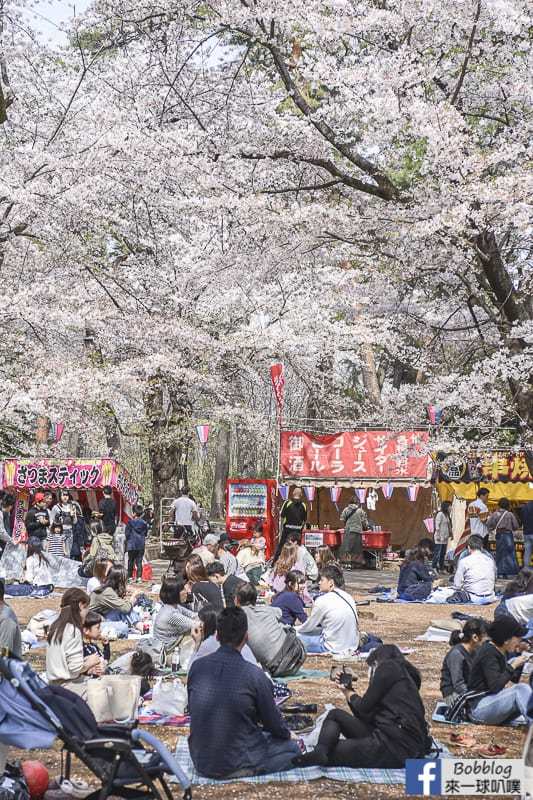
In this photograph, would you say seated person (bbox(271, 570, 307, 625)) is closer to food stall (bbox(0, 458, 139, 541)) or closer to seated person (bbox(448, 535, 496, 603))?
seated person (bbox(448, 535, 496, 603))

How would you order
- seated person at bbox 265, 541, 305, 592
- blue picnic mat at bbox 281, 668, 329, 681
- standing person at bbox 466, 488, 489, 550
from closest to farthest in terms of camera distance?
blue picnic mat at bbox 281, 668, 329, 681 < seated person at bbox 265, 541, 305, 592 < standing person at bbox 466, 488, 489, 550

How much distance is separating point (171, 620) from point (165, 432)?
12770 mm

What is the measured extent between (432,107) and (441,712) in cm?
564

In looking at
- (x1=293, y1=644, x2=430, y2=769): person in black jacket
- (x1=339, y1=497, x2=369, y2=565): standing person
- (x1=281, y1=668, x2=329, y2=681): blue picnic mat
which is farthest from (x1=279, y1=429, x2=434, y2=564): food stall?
(x1=293, y1=644, x2=430, y2=769): person in black jacket

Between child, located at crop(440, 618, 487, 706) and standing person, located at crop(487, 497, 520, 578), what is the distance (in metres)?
10.0

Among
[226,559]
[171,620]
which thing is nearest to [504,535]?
[226,559]

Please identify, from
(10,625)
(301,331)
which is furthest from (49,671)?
(301,331)

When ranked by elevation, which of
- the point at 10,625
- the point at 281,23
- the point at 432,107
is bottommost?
the point at 10,625

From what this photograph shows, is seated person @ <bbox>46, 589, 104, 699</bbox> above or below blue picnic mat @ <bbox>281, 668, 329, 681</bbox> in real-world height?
above

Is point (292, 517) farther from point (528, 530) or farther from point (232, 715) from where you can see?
point (232, 715)

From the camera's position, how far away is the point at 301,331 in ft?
62.3

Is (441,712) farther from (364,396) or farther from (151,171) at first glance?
(364,396)

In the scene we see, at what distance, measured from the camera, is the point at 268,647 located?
8391 mm

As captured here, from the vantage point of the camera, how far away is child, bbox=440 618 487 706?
23.7ft
